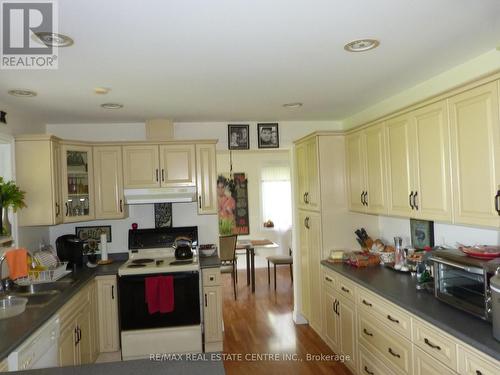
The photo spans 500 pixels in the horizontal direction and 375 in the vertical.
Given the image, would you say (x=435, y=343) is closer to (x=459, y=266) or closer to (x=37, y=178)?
(x=459, y=266)

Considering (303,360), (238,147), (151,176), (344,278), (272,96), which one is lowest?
(303,360)

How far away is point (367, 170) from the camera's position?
11.1 ft

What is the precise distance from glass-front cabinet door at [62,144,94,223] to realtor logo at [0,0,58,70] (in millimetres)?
1606

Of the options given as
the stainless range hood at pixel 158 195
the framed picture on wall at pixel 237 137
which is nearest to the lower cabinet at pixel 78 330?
the stainless range hood at pixel 158 195

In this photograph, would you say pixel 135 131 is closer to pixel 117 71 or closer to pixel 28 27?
pixel 117 71

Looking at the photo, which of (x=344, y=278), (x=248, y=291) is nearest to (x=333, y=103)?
(x=344, y=278)

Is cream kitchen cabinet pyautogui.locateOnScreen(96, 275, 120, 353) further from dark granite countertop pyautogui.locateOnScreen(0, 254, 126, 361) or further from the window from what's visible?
the window

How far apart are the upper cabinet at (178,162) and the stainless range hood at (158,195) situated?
0.28ft

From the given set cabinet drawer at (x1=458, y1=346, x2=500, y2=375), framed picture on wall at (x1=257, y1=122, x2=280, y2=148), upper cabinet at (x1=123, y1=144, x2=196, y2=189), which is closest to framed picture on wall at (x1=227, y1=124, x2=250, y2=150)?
framed picture on wall at (x1=257, y1=122, x2=280, y2=148)

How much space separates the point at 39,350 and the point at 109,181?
2.01 m

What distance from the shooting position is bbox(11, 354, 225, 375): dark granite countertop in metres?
1.45

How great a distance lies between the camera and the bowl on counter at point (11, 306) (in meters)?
2.44

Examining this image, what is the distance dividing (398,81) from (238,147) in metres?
1.94

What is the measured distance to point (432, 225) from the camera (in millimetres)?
3072
